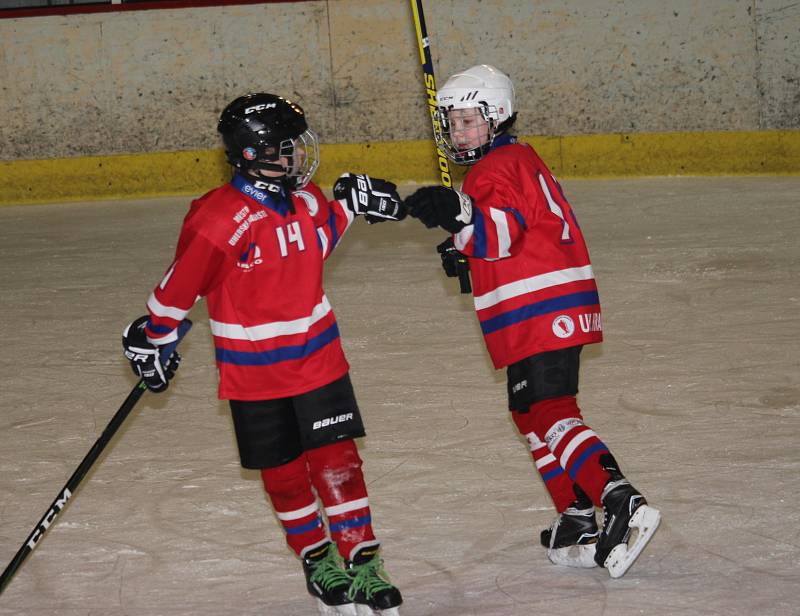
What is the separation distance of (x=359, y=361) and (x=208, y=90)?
4.47m

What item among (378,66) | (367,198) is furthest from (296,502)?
(378,66)

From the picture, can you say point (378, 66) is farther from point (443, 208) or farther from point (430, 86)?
point (443, 208)

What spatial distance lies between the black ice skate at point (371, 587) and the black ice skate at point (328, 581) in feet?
0.06

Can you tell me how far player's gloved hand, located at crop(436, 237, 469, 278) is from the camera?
300 centimetres

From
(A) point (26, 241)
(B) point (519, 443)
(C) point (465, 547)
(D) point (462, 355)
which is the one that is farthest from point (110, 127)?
(C) point (465, 547)

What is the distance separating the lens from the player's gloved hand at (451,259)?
3.00 m

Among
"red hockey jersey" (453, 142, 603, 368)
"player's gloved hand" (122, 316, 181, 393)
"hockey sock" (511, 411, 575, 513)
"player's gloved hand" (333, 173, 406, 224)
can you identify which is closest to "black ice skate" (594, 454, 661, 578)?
"hockey sock" (511, 411, 575, 513)

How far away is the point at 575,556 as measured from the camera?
267 centimetres

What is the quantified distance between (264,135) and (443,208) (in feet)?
1.23

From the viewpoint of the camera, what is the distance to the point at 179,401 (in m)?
4.06

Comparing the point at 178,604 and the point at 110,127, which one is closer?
the point at 178,604

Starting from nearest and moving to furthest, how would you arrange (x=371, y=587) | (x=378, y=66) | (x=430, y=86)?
(x=371, y=587) < (x=430, y=86) < (x=378, y=66)

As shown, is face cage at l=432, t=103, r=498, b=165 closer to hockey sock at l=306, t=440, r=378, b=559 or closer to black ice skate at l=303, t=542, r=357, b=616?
hockey sock at l=306, t=440, r=378, b=559

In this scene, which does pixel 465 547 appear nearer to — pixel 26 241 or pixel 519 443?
pixel 519 443
